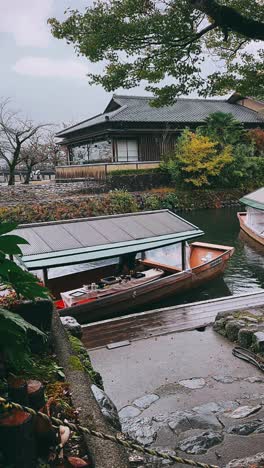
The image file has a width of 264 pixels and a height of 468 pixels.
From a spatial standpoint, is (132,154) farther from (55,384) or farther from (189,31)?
(55,384)

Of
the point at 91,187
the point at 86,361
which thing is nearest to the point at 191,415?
the point at 86,361

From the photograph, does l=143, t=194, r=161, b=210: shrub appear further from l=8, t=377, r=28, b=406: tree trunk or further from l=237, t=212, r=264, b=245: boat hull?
l=8, t=377, r=28, b=406: tree trunk

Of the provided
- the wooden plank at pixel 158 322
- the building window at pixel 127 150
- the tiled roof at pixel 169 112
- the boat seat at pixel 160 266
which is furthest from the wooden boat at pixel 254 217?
the building window at pixel 127 150

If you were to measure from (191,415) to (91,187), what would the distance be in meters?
24.2

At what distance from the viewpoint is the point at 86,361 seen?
14.2ft

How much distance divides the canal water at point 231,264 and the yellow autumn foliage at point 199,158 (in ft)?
13.9

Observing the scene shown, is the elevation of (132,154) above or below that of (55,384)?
above

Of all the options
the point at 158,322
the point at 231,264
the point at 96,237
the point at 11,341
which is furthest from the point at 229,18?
the point at 231,264

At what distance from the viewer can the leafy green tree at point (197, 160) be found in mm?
28266

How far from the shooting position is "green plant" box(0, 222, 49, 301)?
1.99 m

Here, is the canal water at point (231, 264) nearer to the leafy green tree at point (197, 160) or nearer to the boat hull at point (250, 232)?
the boat hull at point (250, 232)

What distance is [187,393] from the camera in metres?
5.04

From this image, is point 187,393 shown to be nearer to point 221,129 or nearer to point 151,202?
point 151,202

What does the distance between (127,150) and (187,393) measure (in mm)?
27588
